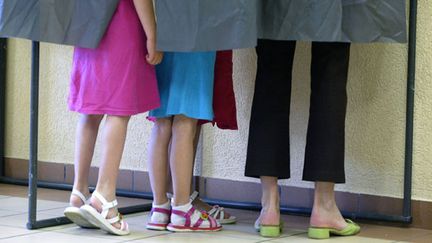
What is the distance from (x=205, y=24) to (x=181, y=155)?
490 mm

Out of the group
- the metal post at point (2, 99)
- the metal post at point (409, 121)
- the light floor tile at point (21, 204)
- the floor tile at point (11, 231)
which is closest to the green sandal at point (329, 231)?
the metal post at point (409, 121)

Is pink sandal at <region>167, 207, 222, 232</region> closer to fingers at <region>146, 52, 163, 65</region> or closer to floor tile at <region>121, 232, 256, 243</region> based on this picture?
floor tile at <region>121, 232, 256, 243</region>

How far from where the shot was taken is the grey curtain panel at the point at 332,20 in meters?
2.39

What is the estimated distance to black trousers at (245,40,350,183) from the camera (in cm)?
256

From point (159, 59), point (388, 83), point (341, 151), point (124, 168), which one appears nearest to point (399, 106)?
point (388, 83)

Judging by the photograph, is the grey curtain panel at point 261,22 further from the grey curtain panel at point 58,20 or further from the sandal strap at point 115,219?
the sandal strap at point 115,219

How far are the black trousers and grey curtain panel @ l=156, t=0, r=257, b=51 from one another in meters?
0.26

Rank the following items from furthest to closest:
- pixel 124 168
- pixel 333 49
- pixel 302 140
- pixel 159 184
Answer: pixel 124 168 < pixel 302 140 < pixel 159 184 < pixel 333 49

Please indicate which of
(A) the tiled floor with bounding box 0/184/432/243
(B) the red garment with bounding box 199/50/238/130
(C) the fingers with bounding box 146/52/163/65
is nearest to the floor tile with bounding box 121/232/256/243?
(A) the tiled floor with bounding box 0/184/432/243

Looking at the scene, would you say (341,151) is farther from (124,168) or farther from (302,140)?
(124,168)

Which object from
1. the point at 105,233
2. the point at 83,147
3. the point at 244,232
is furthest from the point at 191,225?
the point at 83,147

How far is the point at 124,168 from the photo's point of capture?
11.5 feet

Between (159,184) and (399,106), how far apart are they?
871 mm

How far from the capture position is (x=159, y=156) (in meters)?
2.70
